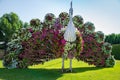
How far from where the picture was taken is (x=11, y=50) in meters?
17.7

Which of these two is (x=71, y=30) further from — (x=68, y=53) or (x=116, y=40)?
(x=116, y=40)

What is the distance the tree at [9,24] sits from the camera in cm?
4272

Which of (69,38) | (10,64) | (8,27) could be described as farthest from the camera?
(8,27)

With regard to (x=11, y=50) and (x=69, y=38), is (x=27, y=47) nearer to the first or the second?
(x=11, y=50)

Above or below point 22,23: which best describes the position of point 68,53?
below

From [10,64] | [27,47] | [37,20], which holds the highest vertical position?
[37,20]

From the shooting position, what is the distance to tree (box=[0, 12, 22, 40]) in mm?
42719

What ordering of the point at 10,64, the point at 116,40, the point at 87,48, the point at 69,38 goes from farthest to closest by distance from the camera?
the point at 116,40 → the point at 87,48 → the point at 10,64 → the point at 69,38

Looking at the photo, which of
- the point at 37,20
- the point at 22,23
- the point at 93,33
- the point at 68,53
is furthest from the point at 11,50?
the point at 22,23

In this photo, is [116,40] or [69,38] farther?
[116,40]

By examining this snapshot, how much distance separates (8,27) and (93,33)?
25.9 metres

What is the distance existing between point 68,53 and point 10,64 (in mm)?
4117

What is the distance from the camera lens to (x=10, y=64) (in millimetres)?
17125

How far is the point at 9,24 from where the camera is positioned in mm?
43219
